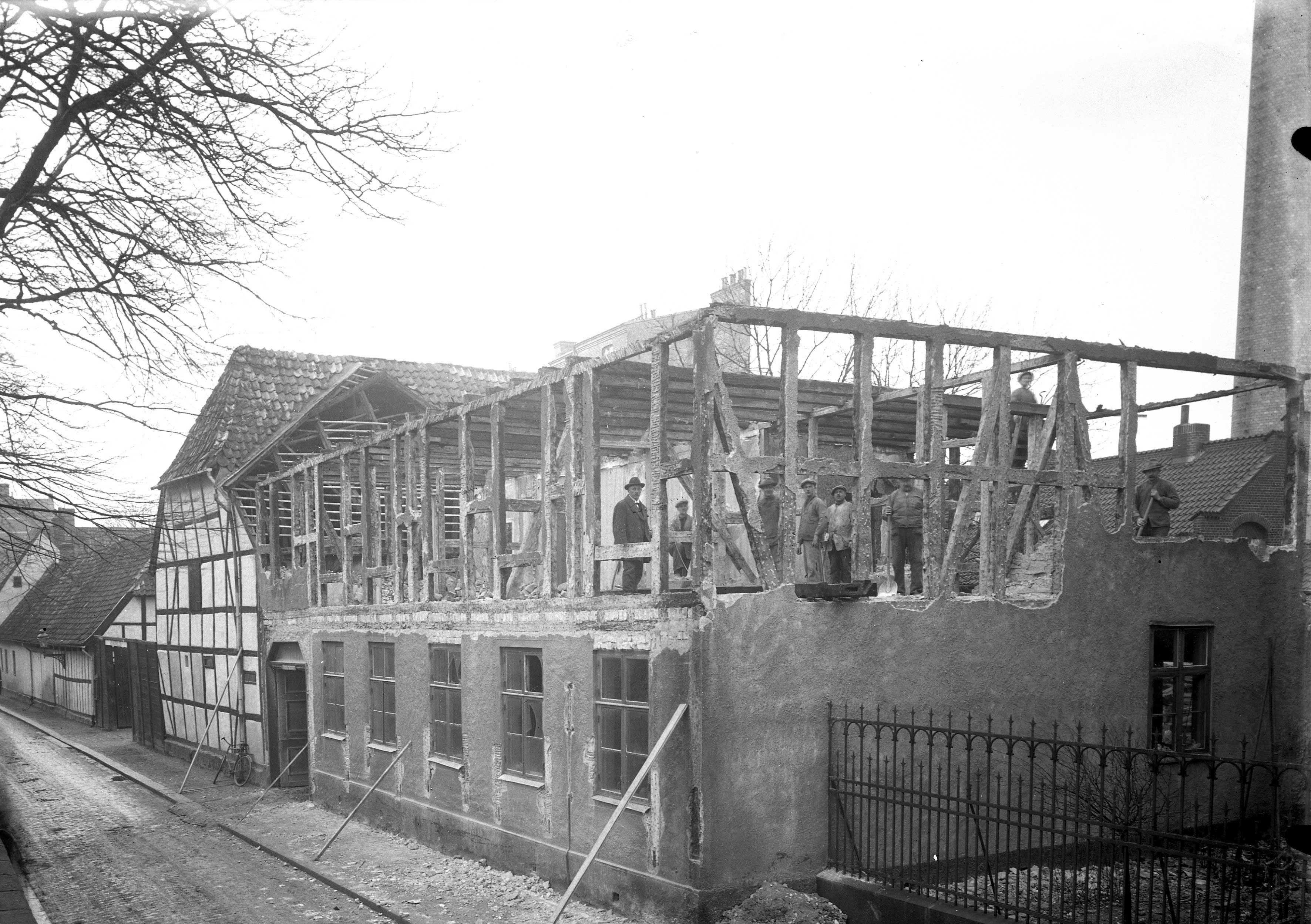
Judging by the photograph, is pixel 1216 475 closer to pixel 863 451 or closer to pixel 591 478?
pixel 863 451

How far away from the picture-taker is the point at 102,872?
47.7ft

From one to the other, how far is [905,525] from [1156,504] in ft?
10.2

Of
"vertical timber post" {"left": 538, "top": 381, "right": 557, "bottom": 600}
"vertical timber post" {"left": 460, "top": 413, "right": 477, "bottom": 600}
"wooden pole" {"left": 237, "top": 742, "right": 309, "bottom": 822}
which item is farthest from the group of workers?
"wooden pole" {"left": 237, "top": 742, "right": 309, "bottom": 822}

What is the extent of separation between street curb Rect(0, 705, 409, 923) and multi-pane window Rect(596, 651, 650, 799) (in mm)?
2623

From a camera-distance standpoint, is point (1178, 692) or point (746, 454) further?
point (1178, 692)

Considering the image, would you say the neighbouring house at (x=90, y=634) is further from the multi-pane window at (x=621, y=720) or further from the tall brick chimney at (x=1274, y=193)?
the tall brick chimney at (x=1274, y=193)

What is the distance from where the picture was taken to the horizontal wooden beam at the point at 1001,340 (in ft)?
33.3

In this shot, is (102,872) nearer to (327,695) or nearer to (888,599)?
(327,695)

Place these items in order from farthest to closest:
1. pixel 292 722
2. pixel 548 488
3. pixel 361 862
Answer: pixel 292 722
pixel 361 862
pixel 548 488

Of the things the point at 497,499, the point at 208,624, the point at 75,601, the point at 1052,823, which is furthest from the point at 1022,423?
the point at 75,601

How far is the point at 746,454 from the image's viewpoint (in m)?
10.8

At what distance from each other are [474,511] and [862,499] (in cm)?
550

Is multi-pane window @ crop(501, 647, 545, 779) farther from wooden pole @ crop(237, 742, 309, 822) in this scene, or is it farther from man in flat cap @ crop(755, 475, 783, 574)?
wooden pole @ crop(237, 742, 309, 822)

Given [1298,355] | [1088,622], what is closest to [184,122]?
[1088,622]
